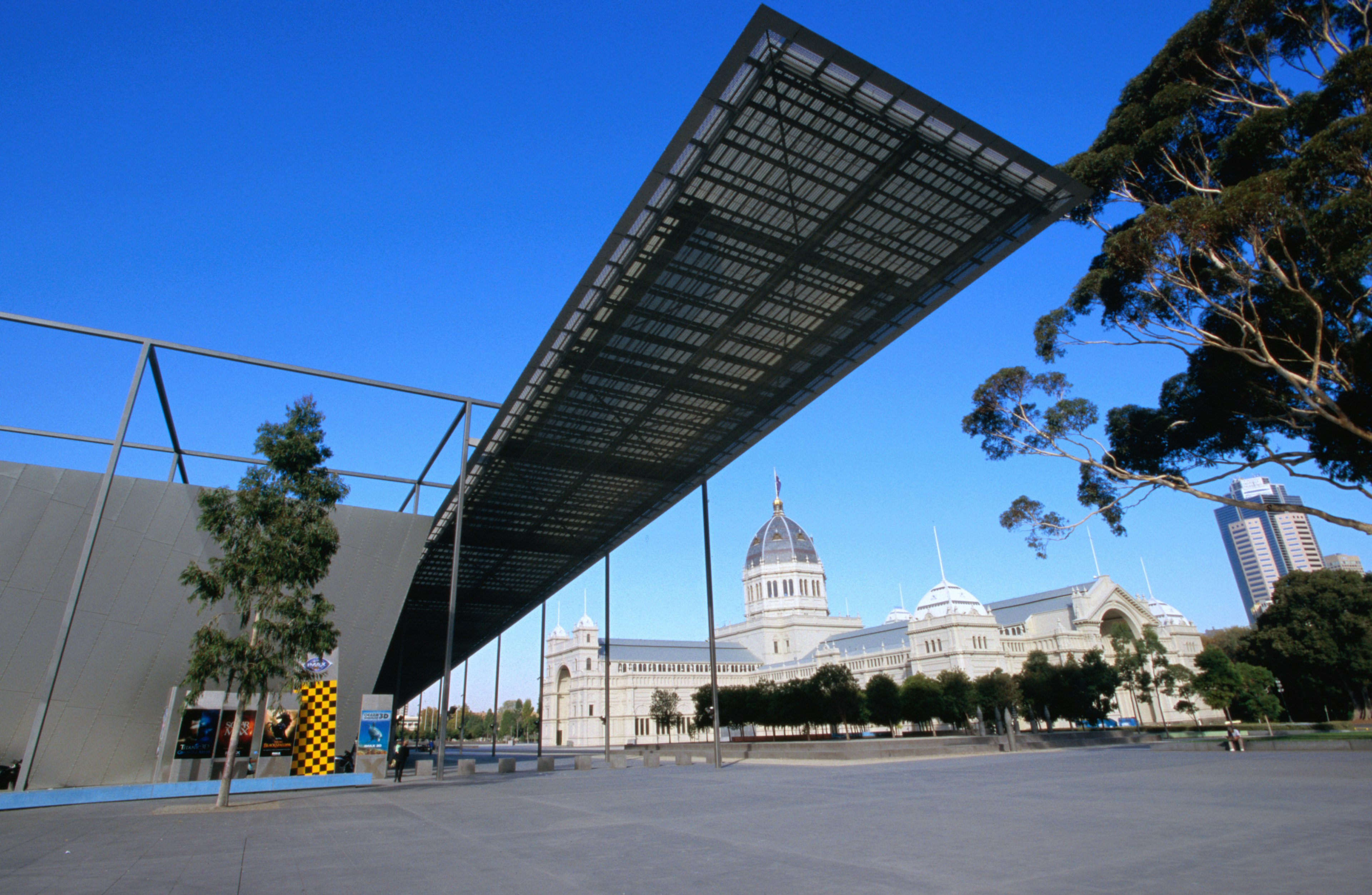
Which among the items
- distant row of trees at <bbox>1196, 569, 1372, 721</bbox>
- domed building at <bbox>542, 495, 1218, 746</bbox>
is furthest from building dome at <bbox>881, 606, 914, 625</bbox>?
distant row of trees at <bbox>1196, 569, 1372, 721</bbox>

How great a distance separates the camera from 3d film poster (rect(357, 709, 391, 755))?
27875mm

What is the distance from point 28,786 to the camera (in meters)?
21.4

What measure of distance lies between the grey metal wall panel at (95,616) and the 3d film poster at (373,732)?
6.60 m

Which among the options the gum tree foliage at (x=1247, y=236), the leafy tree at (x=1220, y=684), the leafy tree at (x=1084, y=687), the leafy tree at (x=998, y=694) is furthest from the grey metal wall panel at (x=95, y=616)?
the leafy tree at (x=1220, y=684)

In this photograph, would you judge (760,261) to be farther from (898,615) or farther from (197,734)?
(898,615)

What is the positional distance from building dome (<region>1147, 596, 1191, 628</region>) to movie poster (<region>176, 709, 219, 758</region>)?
110m

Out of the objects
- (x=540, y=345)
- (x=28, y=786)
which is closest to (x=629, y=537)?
(x=540, y=345)

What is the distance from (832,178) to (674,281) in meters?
5.32

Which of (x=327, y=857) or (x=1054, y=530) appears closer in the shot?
(x=327, y=857)

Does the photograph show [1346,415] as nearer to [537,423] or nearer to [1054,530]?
[1054,530]

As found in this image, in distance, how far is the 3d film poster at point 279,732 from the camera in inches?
928

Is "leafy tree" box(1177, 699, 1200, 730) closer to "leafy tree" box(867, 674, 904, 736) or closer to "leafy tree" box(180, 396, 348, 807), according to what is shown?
"leafy tree" box(867, 674, 904, 736)

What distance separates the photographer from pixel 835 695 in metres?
54.0


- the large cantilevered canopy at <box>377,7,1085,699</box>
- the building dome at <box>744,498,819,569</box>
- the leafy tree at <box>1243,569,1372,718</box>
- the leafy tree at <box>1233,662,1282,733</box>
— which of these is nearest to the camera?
the large cantilevered canopy at <box>377,7,1085,699</box>
